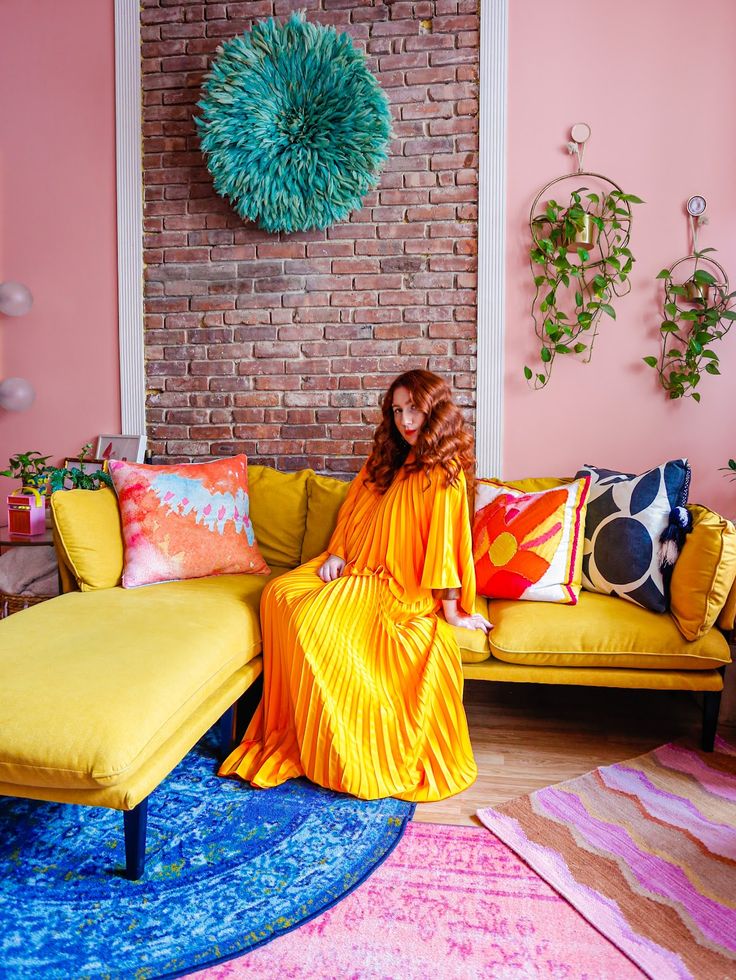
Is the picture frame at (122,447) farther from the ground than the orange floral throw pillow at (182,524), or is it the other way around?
the picture frame at (122,447)

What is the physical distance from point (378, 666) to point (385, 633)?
0.10 m

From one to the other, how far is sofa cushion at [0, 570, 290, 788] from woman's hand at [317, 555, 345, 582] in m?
0.23

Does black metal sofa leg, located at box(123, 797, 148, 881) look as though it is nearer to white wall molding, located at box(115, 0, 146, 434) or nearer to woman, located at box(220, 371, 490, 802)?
woman, located at box(220, 371, 490, 802)

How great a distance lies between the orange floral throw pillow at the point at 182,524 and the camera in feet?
8.45

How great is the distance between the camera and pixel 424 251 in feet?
10.1

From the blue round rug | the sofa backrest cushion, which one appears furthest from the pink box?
the blue round rug

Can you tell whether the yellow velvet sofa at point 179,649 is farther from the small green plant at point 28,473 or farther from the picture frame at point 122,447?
the picture frame at point 122,447

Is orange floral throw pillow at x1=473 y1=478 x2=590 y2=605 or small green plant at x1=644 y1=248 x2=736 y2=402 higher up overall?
small green plant at x1=644 y1=248 x2=736 y2=402

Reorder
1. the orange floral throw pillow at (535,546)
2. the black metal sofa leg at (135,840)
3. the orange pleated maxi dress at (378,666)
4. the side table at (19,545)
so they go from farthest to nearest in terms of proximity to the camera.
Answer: the side table at (19,545) < the orange floral throw pillow at (535,546) < the orange pleated maxi dress at (378,666) < the black metal sofa leg at (135,840)

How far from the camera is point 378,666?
2.19 meters

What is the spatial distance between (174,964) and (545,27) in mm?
3324

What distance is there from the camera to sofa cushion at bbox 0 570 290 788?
1535 mm

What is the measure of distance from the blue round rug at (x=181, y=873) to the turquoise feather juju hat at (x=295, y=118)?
87.9 inches

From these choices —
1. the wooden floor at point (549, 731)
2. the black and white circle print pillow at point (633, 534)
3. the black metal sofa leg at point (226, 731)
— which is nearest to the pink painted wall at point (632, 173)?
the black and white circle print pillow at point (633, 534)
